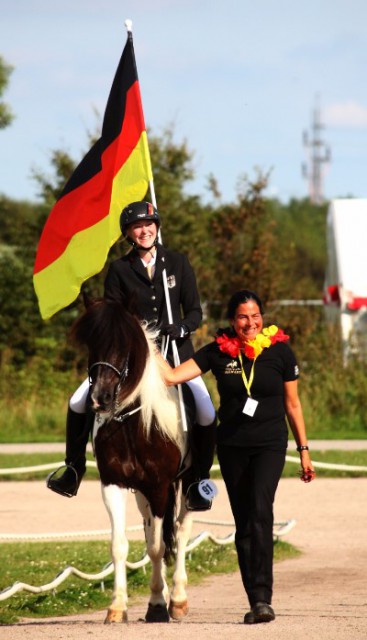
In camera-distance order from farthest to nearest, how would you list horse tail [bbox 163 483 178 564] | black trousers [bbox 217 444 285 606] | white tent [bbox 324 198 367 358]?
white tent [bbox 324 198 367 358]
horse tail [bbox 163 483 178 564]
black trousers [bbox 217 444 285 606]

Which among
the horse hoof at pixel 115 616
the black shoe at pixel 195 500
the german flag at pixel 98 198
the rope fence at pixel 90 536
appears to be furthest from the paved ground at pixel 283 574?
the german flag at pixel 98 198

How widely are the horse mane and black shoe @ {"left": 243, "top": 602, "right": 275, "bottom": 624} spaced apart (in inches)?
54.5

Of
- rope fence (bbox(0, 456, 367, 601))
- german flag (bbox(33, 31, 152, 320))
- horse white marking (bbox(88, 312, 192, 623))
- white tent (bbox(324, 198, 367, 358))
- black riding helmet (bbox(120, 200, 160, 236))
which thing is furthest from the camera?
white tent (bbox(324, 198, 367, 358))

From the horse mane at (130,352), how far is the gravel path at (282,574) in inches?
52.6

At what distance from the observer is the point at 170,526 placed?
1020 cm

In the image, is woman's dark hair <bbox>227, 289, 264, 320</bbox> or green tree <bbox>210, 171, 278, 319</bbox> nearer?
woman's dark hair <bbox>227, 289, 264, 320</bbox>

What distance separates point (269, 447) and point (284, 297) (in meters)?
26.0

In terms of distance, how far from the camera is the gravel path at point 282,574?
8070 millimetres

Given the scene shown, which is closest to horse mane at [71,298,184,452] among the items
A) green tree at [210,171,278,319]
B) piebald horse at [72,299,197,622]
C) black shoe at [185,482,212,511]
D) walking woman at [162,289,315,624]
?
piebald horse at [72,299,197,622]

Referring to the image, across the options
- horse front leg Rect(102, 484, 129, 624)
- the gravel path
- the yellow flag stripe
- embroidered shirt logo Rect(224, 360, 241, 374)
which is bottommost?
the gravel path

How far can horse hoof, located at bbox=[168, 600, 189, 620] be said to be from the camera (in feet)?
32.5

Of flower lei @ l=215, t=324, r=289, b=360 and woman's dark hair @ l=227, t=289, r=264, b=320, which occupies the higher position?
woman's dark hair @ l=227, t=289, r=264, b=320

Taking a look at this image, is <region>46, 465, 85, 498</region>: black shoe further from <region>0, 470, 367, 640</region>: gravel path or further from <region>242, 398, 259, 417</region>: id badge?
<region>242, 398, 259, 417</region>: id badge

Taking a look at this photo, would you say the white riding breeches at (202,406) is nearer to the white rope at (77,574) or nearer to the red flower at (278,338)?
the red flower at (278,338)
